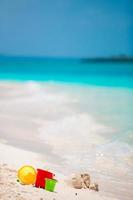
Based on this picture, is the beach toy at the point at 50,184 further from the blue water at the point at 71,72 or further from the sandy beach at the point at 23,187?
the blue water at the point at 71,72

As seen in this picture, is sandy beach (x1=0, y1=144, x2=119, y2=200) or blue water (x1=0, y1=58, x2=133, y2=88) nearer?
sandy beach (x1=0, y1=144, x2=119, y2=200)

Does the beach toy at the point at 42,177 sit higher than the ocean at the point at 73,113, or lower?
lower

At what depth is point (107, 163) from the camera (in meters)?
1.80

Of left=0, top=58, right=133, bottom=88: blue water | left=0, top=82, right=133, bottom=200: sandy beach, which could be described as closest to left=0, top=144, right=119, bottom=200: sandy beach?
left=0, top=82, right=133, bottom=200: sandy beach

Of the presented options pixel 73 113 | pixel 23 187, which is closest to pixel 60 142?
pixel 73 113

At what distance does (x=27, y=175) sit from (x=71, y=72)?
0.63 m

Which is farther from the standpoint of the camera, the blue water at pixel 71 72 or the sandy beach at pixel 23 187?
the blue water at pixel 71 72

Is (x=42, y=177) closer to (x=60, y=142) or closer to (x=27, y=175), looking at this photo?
(x=27, y=175)

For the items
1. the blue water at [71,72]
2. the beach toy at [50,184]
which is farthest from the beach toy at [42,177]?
the blue water at [71,72]

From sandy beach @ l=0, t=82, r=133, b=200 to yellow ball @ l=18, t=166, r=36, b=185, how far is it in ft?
0.10

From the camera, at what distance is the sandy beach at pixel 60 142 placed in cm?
178

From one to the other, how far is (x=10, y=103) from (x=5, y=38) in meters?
0.41

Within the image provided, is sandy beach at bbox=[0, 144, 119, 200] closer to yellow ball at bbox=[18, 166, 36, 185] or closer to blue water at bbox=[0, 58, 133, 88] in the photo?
yellow ball at bbox=[18, 166, 36, 185]

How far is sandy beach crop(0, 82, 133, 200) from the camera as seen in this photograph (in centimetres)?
178
